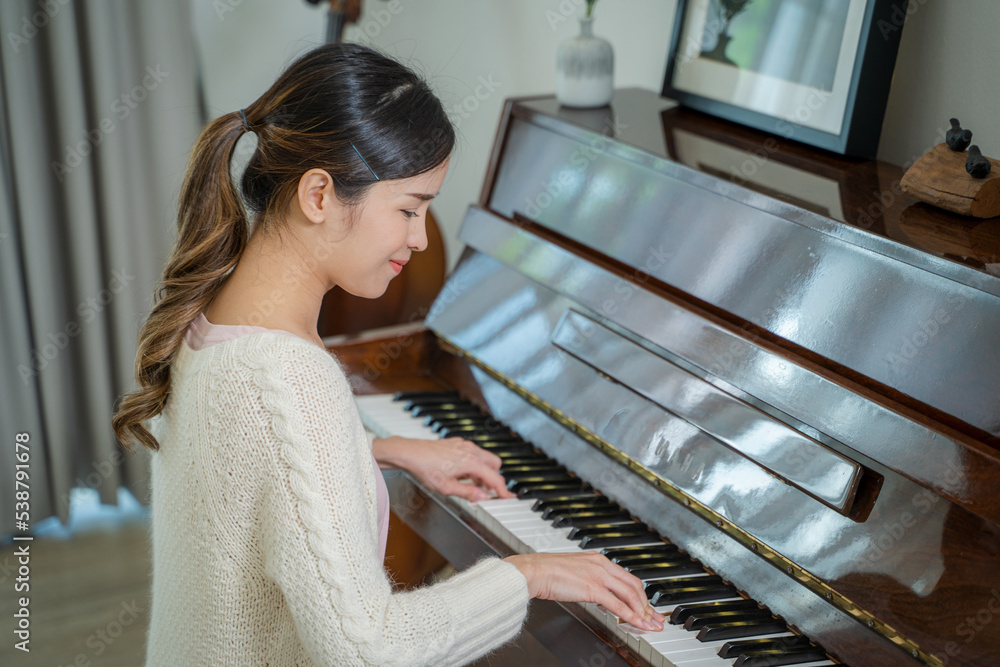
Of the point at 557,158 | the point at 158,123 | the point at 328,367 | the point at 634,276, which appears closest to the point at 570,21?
the point at 557,158

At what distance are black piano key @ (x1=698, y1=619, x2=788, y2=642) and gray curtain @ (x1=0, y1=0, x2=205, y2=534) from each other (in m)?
2.22

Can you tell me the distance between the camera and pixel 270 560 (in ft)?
3.21

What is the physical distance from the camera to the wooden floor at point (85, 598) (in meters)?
2.38

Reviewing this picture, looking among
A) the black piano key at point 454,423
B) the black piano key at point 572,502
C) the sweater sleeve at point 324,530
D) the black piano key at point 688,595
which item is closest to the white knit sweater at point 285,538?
the sweater sleeve at point 324,530

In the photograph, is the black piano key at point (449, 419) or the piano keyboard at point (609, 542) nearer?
the piano keyboard at point (609, 542)

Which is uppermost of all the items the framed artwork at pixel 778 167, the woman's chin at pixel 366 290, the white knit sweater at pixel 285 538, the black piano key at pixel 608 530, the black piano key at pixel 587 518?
the framed artwork at pixel 778 167

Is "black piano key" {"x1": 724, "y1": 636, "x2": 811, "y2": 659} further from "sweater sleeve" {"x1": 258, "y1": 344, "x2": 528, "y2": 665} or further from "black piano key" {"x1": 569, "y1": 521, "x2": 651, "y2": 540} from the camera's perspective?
"sweater sleeve" {"x1": 258, "y1": 344, "x2": 528, "y2": 665}

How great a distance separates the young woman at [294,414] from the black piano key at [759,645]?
0.34 feet

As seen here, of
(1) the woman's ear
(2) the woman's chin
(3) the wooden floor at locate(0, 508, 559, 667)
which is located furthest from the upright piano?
(3) the wooden floor at locate(0, 508, 559, 667)

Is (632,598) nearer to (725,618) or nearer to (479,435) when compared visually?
(725,618)

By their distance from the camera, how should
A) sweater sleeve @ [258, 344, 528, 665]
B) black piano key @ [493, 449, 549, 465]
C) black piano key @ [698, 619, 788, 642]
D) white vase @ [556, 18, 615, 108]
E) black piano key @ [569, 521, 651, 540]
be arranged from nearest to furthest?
1. sweater sleeve @ [258, 344, 528, 665]
2. black piano key @ [698, 619, 788, 642]
3. black piano key @ [569, 521, 651, 540]
4. black piano key @ [493, 449, 549, 465]
5. white vase @ [556, 18, 615, 108]

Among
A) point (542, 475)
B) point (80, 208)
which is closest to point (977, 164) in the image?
point (542, 475)

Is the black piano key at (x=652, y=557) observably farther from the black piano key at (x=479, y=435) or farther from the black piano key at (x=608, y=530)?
the black piano key at (x=479, y=435)

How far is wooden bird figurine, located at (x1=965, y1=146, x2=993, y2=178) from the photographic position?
126 centimetres
